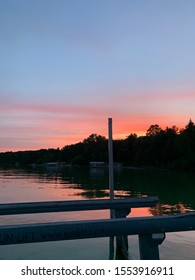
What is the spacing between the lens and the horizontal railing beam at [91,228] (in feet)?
11.5

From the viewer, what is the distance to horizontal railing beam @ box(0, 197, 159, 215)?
19.8ft

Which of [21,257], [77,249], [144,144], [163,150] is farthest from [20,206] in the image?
[144,144]

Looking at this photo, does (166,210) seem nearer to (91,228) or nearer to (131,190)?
(91,228)

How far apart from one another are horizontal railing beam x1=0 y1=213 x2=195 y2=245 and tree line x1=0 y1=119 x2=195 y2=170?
76646mm

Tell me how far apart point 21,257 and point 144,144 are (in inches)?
3930

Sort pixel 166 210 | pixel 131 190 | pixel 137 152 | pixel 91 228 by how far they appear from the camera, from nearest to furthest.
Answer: pixel 91 228 → pixel 166 210 → pixel 131 190 → pixel 137 152

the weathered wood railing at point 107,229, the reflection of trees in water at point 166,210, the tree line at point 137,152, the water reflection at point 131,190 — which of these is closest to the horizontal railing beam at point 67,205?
the weathered wood railing at point 107,229

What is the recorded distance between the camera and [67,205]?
6375 millimetres

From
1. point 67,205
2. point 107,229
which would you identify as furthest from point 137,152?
point 107,229

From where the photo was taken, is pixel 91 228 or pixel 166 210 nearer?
pixel 91 228

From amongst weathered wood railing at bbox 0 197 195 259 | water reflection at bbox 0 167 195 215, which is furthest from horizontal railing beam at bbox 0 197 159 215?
water reflection at bbox 0 167 195 215

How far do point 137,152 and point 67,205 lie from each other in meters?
101

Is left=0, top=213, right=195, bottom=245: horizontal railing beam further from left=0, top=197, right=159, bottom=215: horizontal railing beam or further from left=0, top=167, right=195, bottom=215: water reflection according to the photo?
left=0, top=167, right=195, bottom=215: water reflection

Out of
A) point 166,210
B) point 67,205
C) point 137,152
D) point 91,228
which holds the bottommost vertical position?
point 166,210
